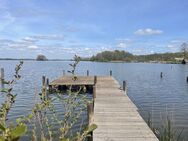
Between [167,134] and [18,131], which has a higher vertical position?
[18,131]

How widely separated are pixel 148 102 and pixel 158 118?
729 centimetres

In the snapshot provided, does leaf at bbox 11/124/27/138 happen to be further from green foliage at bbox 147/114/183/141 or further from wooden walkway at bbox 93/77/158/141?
green foliage at bbox 147/114/183/141

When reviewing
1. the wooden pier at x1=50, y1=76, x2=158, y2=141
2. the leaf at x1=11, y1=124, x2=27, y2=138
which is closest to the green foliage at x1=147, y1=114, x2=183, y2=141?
the wooden pier at x1=50, y1=76, x2=158, y2=141

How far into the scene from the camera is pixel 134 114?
477 inches

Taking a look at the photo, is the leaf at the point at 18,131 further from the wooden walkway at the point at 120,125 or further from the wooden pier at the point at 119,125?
the wooden walkway at the point at 120,125

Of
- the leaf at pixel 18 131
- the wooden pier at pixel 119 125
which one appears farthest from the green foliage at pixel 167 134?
the leaf at pixel 18 131

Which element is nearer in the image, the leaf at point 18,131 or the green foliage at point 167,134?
the leaf at point 18,131

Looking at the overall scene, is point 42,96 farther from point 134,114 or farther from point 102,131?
point 134,114

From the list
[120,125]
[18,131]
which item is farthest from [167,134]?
[18,131]

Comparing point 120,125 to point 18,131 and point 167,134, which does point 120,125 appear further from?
point 18,131

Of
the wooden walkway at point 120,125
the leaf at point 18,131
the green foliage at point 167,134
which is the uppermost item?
the leaf at point 18,131

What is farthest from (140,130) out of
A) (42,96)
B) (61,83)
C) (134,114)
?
(61,83)

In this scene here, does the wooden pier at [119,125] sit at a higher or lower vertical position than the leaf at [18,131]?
lower

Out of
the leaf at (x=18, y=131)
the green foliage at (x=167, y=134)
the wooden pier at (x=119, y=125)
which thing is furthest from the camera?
the green foliage at (x=167, y=134)
